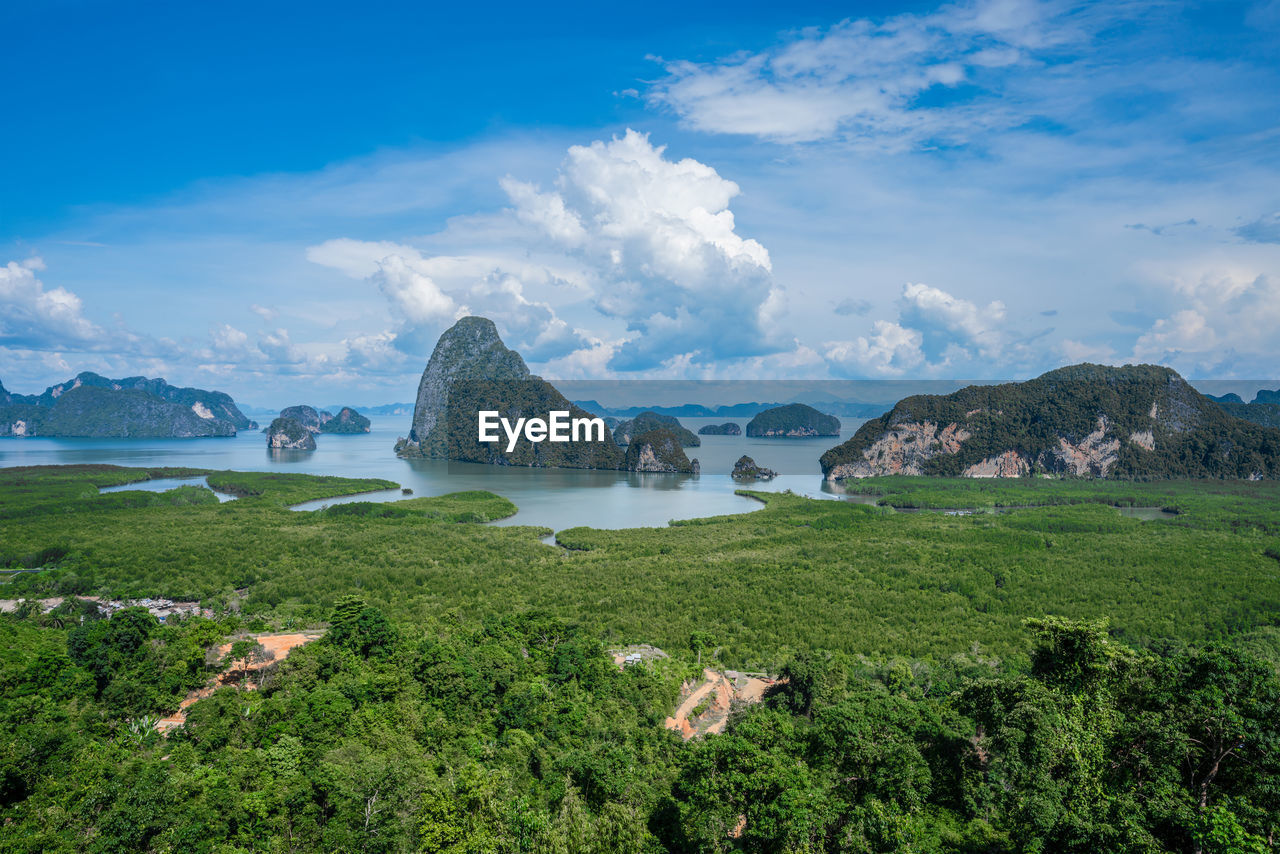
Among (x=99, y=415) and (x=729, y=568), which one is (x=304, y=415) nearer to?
(x=99, y=415)

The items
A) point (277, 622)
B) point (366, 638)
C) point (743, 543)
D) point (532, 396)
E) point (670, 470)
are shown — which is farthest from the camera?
point (532, 396)

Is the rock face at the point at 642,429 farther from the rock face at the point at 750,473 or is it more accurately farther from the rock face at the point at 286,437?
the rock face at the point at 286,437

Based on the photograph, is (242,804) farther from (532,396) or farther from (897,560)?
(532,396)

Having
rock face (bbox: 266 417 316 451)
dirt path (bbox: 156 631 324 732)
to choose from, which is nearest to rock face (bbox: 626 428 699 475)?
dirt path (bbox: 156 631 324 732)

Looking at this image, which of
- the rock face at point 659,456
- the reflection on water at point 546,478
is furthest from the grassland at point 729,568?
the rock face at point 659,456

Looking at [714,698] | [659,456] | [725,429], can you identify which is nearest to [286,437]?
[659,456]

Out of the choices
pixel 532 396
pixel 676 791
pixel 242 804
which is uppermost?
pixel 532 396

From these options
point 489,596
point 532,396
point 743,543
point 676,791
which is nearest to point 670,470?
point 532,396
